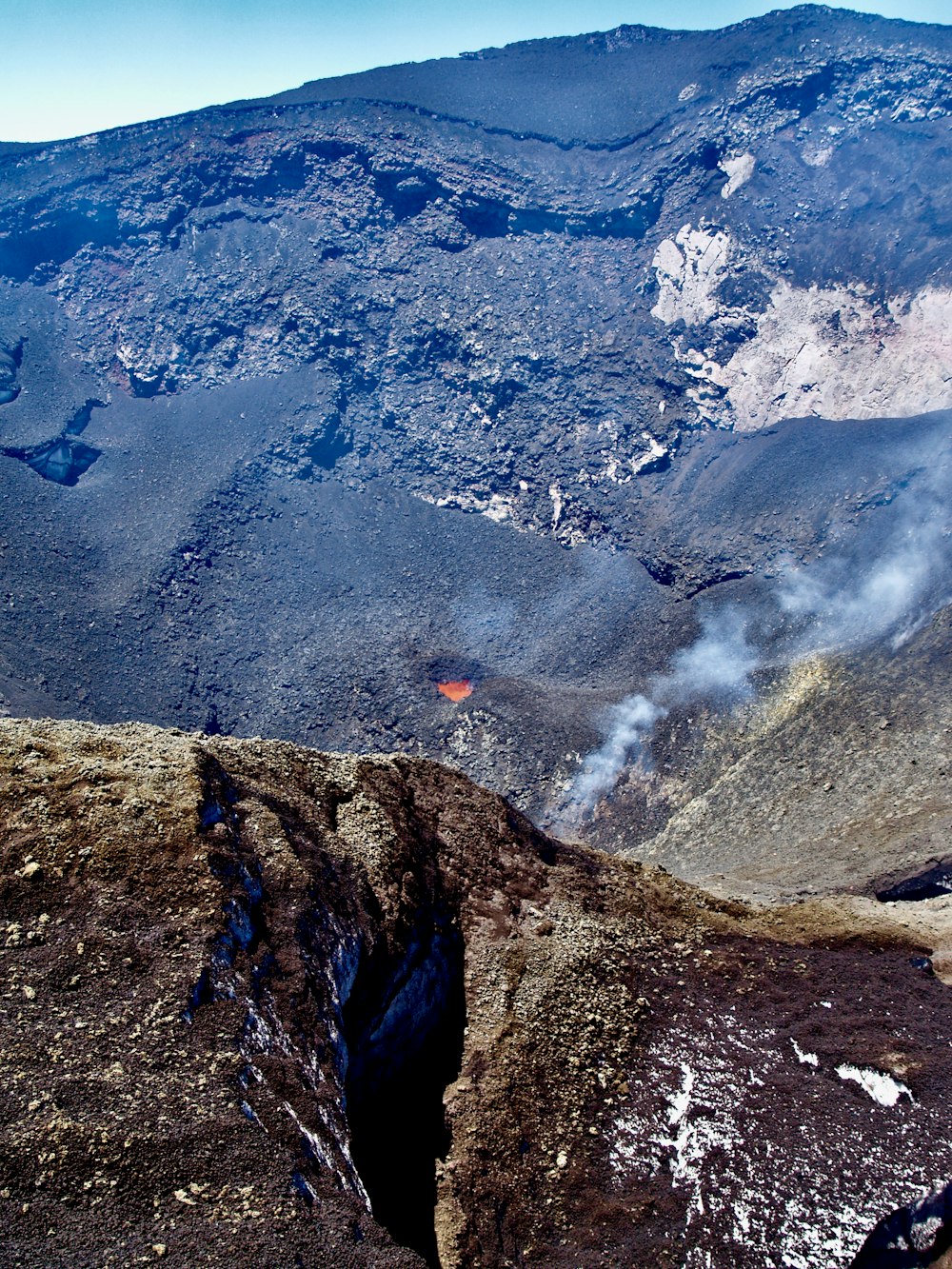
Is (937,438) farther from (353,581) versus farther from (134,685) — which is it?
(134,685)

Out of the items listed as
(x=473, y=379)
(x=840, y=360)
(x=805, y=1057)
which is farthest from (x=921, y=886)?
(x=473, y=379)

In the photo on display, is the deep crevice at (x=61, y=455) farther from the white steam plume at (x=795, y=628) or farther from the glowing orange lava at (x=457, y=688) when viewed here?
the white steam plume at (x=795, y=628)

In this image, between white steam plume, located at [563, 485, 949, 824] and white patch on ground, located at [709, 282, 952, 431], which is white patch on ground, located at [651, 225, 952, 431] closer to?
white patch on ground, located at [709, 282, 952, 431]

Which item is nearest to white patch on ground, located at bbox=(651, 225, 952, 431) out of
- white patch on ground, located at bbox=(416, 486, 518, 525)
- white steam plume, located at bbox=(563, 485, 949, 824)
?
white steam plume, located at bbox=(563, 485, 949, 824)

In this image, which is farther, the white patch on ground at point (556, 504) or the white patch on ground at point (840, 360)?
the white patch on ground at point (556, 504)

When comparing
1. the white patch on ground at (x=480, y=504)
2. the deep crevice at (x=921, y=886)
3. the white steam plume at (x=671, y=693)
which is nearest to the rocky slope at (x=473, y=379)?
the white patch on ground at (x=480, y=504)

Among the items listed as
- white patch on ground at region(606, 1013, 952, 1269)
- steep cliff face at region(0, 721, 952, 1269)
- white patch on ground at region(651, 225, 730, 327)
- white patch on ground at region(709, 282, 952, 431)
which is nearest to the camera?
steep cliff face at region(0, 721, 952, 1269)

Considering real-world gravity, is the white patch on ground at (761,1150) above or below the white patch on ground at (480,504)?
below
